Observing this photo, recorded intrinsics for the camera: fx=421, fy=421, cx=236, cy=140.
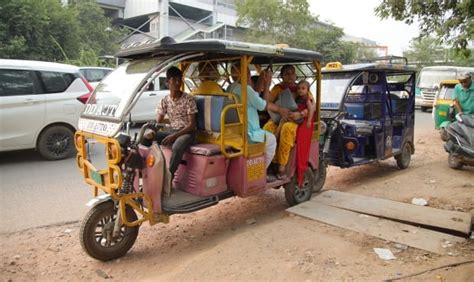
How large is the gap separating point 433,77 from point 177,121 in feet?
60.3

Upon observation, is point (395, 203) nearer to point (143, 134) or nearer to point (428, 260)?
point (428, 260)

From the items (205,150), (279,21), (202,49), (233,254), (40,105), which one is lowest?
(233,254)

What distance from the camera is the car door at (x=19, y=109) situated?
7.60 meters

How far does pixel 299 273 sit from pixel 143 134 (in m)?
2.02

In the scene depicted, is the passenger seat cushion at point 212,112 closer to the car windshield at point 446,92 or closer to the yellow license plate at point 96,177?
the yellow license plate at point 96,177

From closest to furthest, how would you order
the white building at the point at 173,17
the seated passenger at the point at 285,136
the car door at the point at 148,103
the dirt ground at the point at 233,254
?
the dirt ground at the point at 233,254 → the seated passenger at the point at 285,136 → the car door at the point at 148,103 → the white building at the point at 173,17

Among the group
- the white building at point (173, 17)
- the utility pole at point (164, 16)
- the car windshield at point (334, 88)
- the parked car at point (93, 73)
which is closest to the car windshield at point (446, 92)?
the car windshield at point (334, 88)

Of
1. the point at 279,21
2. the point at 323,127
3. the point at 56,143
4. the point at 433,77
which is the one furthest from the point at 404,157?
the point at 279,21

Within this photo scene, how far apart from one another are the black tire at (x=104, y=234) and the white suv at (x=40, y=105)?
472 centimetres

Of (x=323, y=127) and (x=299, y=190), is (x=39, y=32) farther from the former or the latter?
(x=299, y=190)

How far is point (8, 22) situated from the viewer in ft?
60.8

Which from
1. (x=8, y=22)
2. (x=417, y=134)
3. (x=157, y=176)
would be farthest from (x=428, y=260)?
(x=8, y=22)

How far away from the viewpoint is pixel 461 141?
746cm

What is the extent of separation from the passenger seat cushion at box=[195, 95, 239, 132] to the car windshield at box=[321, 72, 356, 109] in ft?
9.59
